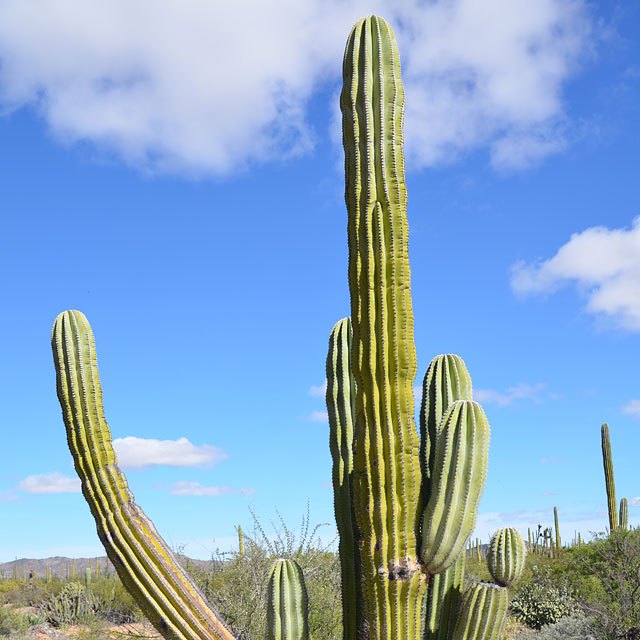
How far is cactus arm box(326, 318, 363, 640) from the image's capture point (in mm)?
4340

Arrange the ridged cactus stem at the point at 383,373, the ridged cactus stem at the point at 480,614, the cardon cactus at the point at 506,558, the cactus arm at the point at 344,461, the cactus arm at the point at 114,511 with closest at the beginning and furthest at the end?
the ridged cactus stem at the point at 383,373 < the ridged cactus stem at the point at 480,614 < the cactus arm at the point at 344,461 < the cactus arm at the point at 114,511 < the cardon cactus at the point at 506,558

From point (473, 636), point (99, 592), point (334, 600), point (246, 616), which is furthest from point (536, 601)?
point (473, 636)

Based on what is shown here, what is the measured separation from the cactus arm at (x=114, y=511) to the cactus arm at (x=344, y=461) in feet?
2.75

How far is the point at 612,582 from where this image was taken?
571 inches

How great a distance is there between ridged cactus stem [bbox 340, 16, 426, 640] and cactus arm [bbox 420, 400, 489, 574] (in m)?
0.10

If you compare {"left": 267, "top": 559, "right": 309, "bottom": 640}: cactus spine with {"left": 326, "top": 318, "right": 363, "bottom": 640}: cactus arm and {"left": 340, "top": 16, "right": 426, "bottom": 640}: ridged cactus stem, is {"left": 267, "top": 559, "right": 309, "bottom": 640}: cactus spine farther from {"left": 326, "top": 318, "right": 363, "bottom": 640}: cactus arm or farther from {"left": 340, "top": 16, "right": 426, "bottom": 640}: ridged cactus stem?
{"left": 340, "top": 16, "right": 426, "bottom": 640}: ridged cactus stem

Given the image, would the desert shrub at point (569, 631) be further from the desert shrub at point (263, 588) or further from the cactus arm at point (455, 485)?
the cactus arm at point (455, 485)

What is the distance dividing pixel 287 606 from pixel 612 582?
1249cm

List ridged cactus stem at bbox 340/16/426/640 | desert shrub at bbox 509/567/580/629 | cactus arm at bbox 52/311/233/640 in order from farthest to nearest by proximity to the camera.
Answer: desert shrub at bbox 509/567/580/629 → cactus arm at bbox 52/311/233/640 → ridged cactus stem at bbox 340/16/426/640

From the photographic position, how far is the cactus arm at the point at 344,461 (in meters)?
4.34

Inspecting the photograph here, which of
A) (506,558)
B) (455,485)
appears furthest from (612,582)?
(455,485)

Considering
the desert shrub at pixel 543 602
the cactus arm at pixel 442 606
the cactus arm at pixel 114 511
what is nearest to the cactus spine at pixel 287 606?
the cactus arm at pixel 114 511

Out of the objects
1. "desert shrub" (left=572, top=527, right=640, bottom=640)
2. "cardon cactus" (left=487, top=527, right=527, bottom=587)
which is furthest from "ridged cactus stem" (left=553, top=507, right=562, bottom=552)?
"cardon cactus" (left=487, top=527, right=527, bottom=587)

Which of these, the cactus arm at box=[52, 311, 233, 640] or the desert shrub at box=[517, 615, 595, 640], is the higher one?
the cactus arm at box=[52, 311, 233, 640]
